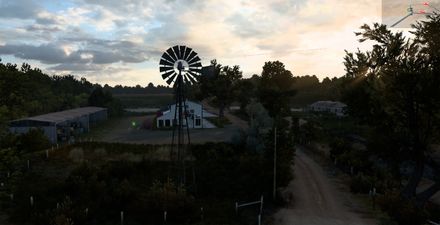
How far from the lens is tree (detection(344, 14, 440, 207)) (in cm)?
2334

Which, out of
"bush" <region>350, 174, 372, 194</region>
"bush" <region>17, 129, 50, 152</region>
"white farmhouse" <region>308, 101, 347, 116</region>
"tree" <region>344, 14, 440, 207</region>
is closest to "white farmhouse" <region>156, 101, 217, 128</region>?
"bush" <region>17, 129, 50, 152</region>

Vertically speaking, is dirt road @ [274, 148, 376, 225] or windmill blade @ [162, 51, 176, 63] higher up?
windmill blade @ [162, 51, 176, 63]

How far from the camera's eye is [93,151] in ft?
141

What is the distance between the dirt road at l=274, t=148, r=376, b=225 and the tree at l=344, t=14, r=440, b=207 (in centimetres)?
416

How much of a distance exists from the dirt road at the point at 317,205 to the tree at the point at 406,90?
13.7 feet

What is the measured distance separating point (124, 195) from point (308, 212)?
42.9 feet

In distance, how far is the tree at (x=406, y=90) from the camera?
2334cm

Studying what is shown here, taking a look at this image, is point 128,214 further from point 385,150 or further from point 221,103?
point 221,103

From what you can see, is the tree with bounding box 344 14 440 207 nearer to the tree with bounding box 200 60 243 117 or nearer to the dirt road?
the dirt road

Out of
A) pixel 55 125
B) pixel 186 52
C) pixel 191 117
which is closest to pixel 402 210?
pixel 186 52

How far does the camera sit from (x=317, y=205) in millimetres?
29062

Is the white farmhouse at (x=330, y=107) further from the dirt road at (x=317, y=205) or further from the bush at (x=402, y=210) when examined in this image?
the bush at (x=402, y=210)

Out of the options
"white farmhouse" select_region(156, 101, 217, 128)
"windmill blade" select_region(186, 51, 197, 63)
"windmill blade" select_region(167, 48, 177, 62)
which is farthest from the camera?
"white farmhouse" select_region(156, 101, 217, 128)

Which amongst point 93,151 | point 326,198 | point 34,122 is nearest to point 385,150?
point 326,198
